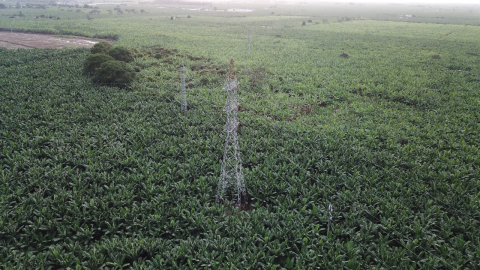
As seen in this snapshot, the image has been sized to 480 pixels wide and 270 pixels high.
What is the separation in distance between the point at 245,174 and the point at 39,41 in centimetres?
4613

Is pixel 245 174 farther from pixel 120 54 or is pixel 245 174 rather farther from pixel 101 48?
pixel 101 48

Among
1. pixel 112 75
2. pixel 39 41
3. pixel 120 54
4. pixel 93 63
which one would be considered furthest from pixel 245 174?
pixel 39 41

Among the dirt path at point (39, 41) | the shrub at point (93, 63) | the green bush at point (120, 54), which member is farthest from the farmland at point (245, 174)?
the dirt path at point (39, 41)

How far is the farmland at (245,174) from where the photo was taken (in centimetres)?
802

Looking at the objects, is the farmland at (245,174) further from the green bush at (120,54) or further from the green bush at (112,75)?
the green bush at (120,54)

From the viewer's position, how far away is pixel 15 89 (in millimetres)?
18906

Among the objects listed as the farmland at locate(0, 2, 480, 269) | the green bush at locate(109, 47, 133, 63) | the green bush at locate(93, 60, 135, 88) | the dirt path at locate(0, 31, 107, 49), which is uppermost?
the dirt path at locate(0, 31, 107, 49)

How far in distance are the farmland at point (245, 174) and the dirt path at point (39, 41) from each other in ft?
65.5

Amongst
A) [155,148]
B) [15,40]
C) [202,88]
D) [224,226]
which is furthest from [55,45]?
[224,226]

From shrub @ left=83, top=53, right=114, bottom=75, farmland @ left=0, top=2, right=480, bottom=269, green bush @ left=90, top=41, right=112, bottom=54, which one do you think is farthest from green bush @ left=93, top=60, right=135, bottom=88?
green bush @ left=90, top=41, right=112, bottom=54

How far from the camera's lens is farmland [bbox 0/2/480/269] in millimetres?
8023

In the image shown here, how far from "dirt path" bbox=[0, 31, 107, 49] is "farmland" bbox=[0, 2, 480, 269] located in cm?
1997

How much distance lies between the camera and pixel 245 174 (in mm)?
11406

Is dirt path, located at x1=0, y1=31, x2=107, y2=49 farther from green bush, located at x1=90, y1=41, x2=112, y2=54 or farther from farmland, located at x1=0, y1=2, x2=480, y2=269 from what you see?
farmland, located at x1=0, y1=2, x2=480, y2=269
